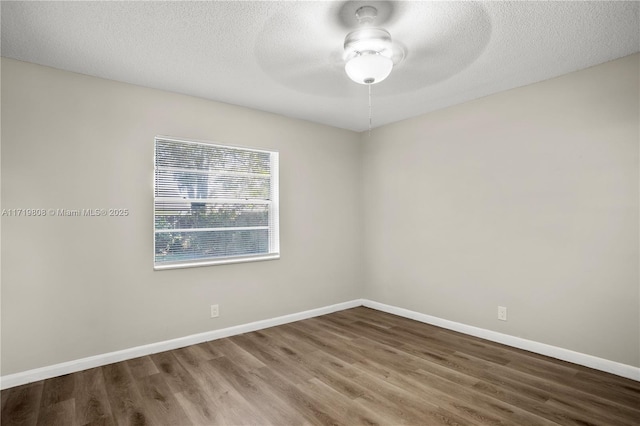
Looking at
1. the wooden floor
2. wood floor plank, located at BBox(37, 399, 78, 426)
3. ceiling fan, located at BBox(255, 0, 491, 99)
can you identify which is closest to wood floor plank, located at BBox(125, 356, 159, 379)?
the wooden floor

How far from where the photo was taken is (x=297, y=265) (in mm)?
4238

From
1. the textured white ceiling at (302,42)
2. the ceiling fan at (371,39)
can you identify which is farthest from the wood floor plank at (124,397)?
the ceiling fan at (371,39)

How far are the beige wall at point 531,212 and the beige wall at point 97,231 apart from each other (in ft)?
5.66

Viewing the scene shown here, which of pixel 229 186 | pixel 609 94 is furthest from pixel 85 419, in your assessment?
pixel 609 94

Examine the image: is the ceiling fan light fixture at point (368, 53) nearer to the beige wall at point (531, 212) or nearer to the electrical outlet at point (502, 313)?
the beige wall at point (531, 212)

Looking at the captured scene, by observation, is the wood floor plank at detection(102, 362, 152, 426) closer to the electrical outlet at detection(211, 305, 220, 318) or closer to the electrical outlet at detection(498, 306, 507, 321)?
the electrical outlet at detection(211, 305, 220, 318)

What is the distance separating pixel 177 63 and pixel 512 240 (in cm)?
340

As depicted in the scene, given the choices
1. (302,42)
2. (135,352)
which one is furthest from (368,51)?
(135,352)

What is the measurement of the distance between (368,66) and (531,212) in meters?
2.10

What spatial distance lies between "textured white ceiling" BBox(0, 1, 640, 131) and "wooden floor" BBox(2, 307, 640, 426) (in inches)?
98.0

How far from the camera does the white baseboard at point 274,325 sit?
2.62 metres

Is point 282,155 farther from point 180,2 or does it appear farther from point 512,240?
point 512,240

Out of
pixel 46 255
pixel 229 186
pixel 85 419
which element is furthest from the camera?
pixel 229 186

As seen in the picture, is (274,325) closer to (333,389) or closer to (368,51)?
(333,389)
